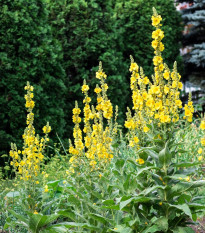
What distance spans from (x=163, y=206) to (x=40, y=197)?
1172 millimetres

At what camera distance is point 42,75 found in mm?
5934

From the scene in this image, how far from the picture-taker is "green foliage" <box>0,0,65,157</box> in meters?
5.61

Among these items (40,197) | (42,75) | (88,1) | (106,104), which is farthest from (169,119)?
(88,1)

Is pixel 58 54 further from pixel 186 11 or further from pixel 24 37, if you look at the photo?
pixel 186 11

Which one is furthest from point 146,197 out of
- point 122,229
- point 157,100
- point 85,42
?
point 85,42

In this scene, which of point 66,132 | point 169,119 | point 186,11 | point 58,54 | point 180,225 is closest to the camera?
point 169,119

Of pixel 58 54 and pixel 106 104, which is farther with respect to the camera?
Result: pixel 58 54

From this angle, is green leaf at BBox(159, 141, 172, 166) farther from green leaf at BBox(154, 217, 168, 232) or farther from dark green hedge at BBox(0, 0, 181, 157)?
dark green hedge at BBox(0, 0, 181, 157)

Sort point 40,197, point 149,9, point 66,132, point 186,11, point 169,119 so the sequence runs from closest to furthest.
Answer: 1. point 169,119
2. point 40,197
3. point 66,132
4. point 149,9
5. point 186,11

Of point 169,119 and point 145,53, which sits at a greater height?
point 145,53

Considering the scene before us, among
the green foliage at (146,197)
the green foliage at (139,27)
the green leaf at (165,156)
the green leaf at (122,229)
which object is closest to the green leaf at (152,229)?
the green foliage at (146,197)

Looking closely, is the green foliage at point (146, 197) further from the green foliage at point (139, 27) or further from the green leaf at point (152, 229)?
the green foliage at point (139, 27)

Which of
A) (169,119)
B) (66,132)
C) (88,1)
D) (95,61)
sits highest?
(88,1)

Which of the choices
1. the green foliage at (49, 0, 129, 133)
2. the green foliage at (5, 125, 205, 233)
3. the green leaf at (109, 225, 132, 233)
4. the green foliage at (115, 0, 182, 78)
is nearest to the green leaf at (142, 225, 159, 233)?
the green foliage at (5, 125, 205, 233)
